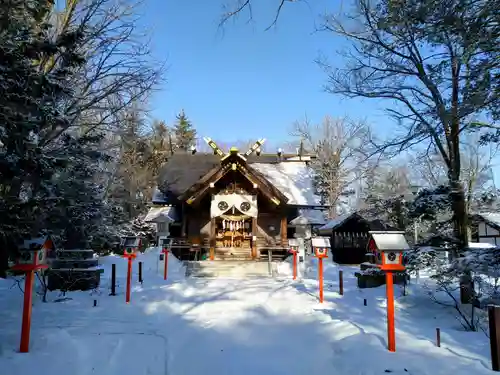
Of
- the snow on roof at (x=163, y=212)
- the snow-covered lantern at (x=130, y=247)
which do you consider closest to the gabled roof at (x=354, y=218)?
the snow on roof at (x=163, y=212)

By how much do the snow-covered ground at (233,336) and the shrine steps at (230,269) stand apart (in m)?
4.82

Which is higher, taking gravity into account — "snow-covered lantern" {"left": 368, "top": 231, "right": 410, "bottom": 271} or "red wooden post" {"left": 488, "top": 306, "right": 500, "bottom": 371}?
"snow-covered lantern" {"left": 368, "top": 231, "right": 410, "bottom": 271}

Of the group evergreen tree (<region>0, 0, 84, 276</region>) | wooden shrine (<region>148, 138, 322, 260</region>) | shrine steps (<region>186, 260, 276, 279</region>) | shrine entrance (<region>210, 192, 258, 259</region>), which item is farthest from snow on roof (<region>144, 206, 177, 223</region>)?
evergreen tree (<region>0, 0, 84, 276</region>)

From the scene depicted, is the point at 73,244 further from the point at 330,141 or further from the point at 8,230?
the point at 330,141

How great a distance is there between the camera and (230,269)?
16859 millimetres

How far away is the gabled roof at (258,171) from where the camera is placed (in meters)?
21.9

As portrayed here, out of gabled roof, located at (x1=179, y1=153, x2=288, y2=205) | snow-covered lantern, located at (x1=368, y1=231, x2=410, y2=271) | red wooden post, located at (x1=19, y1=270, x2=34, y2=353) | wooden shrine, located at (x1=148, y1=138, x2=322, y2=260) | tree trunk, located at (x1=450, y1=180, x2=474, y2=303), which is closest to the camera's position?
red wooden post, located at (x1=19, y1=270, x2=34, y2=353)

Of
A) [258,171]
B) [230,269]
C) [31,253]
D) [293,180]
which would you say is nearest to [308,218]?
[293,180]

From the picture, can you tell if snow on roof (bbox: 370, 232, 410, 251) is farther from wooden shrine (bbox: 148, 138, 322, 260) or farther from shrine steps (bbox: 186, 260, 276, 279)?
wooden shrine (bbox: 148, 138, 322, 260)

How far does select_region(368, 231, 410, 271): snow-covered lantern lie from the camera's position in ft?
21.5

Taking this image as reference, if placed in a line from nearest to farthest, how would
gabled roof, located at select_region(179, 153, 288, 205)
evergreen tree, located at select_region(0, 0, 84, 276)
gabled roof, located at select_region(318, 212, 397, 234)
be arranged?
evergreen tree, located at select_region(0, 0, 84, 276) → gabled roof, located at select_region(179, 153, 288, 205) → gabled roof, located at select_region(318, 212, 397, 234)

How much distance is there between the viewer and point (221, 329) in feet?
25.6

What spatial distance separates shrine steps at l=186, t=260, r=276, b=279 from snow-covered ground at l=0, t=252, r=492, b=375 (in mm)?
4821

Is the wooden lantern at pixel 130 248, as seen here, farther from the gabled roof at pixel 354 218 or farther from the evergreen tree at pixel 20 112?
the gabled roof at pixel 354 218
